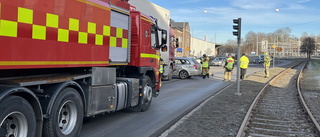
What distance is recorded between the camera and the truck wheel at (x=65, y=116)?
4441 mm

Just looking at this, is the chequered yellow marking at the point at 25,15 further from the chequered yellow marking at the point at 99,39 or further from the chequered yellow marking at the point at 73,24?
the chequered yellow marking at the point at 99,39

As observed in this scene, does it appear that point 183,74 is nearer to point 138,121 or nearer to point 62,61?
point 138,121

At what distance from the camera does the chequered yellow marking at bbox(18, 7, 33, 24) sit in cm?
371

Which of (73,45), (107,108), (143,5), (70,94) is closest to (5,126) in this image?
(70,94)

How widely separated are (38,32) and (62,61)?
699 millimetres

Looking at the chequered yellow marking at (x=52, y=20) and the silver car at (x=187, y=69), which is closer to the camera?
the chequered yellow marking at (x=52, y=20)

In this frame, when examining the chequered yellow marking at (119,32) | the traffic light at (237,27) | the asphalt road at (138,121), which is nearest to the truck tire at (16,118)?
the asphalt road at (138,121)

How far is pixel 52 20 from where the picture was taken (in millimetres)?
4316

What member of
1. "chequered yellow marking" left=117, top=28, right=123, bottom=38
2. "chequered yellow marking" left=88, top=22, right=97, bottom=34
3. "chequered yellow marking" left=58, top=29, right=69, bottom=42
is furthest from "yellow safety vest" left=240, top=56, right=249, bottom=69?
"chequered yellow marking" left=58, top=29, right=69, bottom=42

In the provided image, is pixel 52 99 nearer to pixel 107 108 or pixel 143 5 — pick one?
pixel 107 108

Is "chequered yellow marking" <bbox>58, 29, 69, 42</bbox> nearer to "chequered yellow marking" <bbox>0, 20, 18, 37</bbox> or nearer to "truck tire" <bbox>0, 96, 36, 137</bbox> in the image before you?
"chequered yellow marking" <bbox>0, 20, 18, 37</bbox>

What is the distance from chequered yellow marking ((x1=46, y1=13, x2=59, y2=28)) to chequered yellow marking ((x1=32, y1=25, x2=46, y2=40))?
0.13 m

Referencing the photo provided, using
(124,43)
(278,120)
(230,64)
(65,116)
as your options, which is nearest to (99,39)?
(124,43)

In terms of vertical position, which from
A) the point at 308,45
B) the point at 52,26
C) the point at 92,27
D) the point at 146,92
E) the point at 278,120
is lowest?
the point at 278,120
